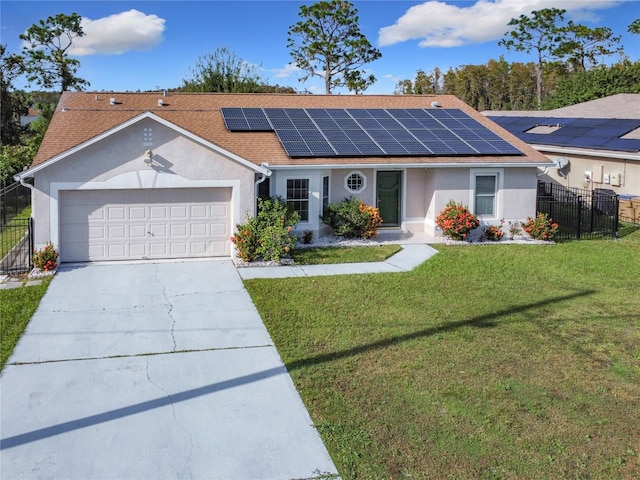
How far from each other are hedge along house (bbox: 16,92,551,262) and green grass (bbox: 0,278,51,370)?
7.15 feet

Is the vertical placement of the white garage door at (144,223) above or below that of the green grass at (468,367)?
above

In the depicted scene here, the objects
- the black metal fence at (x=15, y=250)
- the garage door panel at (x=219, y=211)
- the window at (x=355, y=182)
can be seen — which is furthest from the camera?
the window at (x=355, y=182)

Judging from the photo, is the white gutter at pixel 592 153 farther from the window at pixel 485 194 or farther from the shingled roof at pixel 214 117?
the window at pixel 485 194

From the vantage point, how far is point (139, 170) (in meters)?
15.1

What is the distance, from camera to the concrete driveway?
21.3 feet

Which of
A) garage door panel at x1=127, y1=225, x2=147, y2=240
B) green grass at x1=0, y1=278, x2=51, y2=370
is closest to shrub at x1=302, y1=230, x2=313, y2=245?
garage door panel at x1=127, y1=225, x2=147, y2=240

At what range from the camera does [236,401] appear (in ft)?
26.0

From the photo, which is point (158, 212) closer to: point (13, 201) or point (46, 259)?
point (46, 259)

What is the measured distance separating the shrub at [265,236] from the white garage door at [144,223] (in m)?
0.80

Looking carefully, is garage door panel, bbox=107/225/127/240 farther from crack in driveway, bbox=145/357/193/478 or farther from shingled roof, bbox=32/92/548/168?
crack in driveway, bbox=145/357/193/478

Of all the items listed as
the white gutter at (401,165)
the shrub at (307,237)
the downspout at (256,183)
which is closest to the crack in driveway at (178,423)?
the downspout at (256,183)

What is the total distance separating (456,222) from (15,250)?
11667mm

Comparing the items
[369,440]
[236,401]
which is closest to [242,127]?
[236,401]

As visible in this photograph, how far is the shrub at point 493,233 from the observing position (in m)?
18.3
